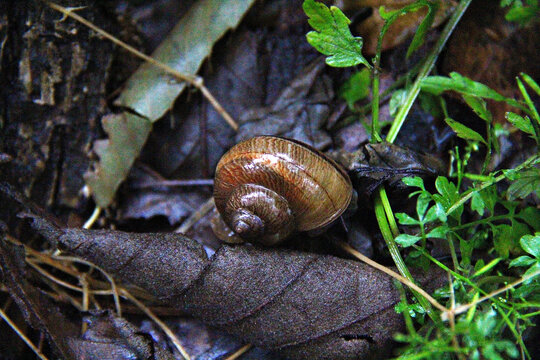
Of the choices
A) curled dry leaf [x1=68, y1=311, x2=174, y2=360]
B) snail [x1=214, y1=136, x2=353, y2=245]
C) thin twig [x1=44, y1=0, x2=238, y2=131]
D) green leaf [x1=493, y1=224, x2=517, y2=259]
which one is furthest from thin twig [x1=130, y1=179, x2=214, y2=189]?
green leaf [x1=493, y1=224, x2=517, y2=259]

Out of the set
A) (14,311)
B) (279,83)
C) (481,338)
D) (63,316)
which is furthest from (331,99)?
(14,311)

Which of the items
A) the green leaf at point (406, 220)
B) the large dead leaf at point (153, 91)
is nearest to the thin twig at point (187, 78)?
the large dead leaf at point (153, 91)

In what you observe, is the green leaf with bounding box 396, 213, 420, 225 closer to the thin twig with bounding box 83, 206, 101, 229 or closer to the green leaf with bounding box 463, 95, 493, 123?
the green leaf with bounding box 463, 95, 493, 123

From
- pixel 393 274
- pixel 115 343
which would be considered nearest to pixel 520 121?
pixel 393 274

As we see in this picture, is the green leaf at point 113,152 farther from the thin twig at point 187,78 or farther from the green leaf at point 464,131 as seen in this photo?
the green leaf at point 464,131

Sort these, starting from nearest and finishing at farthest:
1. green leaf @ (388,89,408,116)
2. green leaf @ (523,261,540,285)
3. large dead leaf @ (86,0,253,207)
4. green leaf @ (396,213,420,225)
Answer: green leaf @ (523,261,540,285), green leaf @ (396,213,420,225), green leaf @ (388,89,408,116), large dead leaf @ (86,0,253,207)
